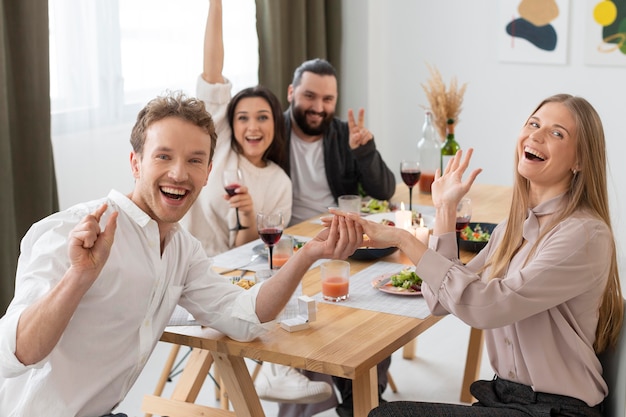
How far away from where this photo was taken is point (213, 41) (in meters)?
3.21

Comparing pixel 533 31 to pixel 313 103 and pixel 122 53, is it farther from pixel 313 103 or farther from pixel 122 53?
pixel 122 53

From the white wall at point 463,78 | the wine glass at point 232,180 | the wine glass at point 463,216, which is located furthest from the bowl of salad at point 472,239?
the white wall at point 463,78

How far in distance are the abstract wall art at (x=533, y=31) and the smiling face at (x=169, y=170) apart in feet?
11.8

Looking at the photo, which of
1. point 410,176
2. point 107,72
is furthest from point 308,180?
point 107,72

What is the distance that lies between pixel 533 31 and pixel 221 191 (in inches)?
109

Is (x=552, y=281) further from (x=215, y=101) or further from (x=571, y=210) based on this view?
(x=215, y=101)

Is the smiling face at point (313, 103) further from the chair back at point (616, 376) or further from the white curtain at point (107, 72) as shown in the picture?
the chair back at point (616, 376)

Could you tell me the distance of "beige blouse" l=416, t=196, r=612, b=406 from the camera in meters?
1.94

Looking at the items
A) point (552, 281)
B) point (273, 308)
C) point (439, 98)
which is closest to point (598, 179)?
point (552, 281)

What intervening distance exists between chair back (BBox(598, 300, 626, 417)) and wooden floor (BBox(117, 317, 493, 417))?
142 cm

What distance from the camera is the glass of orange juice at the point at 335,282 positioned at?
7.59 feet

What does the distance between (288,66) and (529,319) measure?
10.8 feet

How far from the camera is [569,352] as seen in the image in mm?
1993

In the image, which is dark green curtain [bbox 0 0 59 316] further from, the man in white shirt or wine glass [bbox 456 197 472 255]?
wine glass [bbox 456 197 472 255]
